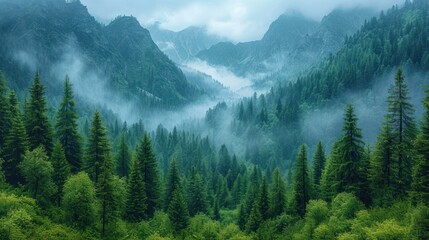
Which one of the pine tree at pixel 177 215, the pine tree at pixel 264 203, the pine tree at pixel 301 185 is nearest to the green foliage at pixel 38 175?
the pine tree at pixel 177 215

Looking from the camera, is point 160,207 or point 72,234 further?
point 160,207

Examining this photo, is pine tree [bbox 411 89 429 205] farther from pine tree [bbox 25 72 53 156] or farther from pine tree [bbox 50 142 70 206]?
pine tree [bbox 25 72 53 156]

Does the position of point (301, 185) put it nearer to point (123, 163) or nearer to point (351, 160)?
point (351, 160)

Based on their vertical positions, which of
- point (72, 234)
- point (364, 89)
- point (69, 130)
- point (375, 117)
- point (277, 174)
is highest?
point (364, 89)

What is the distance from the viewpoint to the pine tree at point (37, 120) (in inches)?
2234

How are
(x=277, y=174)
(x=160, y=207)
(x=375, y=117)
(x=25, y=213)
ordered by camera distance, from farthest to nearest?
(x=375, y=117), (x=160, y=207), (x=277, y=174), (x=25, y=213)

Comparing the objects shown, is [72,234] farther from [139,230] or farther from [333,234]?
[333,234]

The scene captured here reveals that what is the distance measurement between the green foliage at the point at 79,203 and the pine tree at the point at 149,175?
1654 centimetres

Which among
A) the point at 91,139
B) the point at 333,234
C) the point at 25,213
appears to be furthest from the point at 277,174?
the point at 25,213

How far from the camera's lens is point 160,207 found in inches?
2813

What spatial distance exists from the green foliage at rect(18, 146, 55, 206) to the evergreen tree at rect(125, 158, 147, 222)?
474 inches

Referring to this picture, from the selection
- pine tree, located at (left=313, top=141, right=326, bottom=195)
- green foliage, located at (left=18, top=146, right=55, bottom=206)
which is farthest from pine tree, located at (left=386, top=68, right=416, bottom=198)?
green foliage, located at (left=18, top=146, right=55, bottom=206)

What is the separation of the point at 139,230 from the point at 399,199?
34.2 m

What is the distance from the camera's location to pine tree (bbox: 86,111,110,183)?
5606 cm
